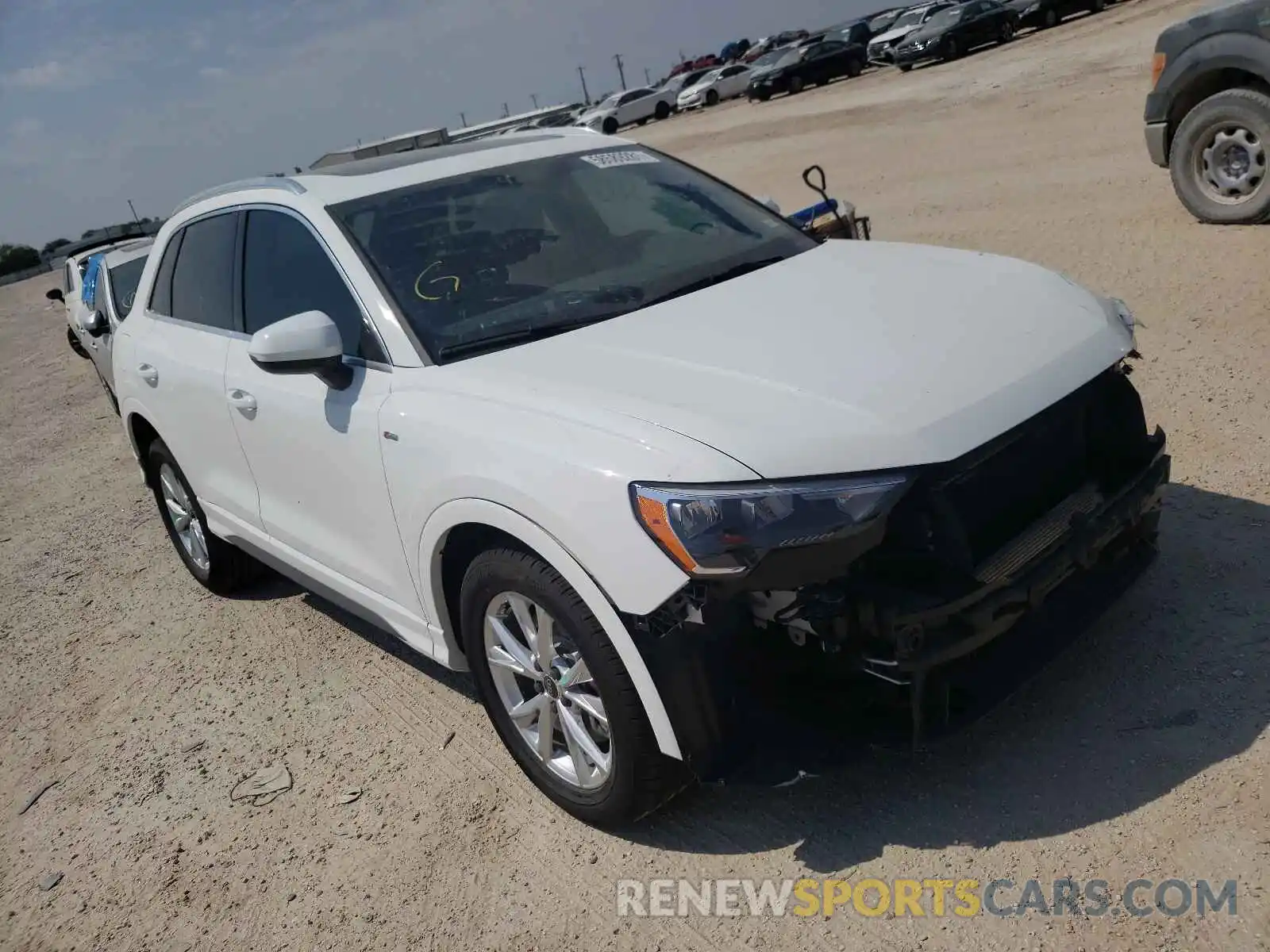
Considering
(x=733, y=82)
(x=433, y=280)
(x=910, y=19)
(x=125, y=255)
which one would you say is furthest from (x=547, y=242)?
(x=733, y=82)

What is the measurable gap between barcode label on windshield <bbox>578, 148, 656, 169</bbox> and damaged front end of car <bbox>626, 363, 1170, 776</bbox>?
7.04 ft

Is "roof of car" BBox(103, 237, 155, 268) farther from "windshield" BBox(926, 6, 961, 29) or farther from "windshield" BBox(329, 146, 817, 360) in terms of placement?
"windshield" BBox(926, 6, 961, 29)

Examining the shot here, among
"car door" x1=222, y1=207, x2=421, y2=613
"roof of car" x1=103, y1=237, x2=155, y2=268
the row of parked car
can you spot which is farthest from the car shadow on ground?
the row of parked car

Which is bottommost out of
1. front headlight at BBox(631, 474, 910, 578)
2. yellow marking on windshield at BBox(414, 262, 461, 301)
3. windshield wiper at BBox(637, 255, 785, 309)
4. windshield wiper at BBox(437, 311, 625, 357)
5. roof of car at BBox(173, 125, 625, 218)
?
front headlight at BBox(631, 474, 910, 578)

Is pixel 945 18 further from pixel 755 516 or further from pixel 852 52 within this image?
pixel 755 516

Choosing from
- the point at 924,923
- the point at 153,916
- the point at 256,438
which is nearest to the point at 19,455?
the point at 256,438

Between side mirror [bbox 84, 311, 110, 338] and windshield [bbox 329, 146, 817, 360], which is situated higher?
windshield [bbox 329, 146, 817, 360]

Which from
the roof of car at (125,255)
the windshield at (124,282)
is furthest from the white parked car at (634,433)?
the roof of car at (125,255)

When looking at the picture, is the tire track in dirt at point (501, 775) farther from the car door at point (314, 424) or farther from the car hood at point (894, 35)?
the car hood at point (894, 35)

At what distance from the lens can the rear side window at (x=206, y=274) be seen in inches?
172

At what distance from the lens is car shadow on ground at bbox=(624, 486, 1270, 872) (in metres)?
2.71

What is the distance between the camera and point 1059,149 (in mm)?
11828

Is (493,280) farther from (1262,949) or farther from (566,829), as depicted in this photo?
(1262,949)

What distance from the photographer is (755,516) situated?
8.11 ft
